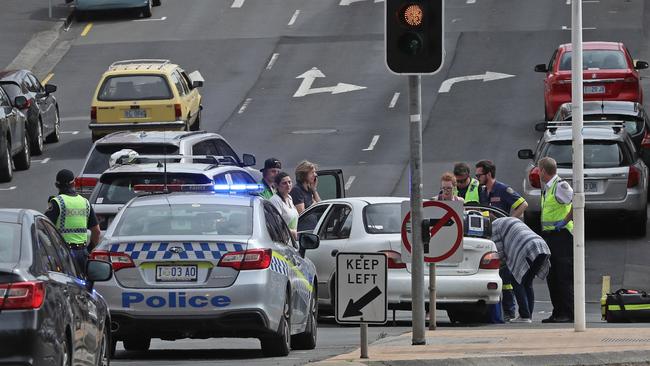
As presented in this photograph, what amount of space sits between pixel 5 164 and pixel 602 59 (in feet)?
38.4

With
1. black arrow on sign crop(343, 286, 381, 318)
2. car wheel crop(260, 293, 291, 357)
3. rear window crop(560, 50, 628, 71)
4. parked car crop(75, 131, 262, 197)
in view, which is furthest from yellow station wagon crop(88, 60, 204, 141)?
black arrow on sign crop(343, 286, 381, 318)

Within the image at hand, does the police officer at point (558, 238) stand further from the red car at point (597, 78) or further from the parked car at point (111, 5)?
the parked car at point (111, 5)

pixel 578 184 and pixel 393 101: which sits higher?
pixel 393 101

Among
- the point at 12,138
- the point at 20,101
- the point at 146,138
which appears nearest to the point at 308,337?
the point at 146,138

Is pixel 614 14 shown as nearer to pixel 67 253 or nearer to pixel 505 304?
pixel 505 304

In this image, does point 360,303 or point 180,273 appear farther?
point 180,273

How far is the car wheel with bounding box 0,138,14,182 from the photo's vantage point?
106 ft

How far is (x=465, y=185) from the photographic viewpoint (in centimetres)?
2152

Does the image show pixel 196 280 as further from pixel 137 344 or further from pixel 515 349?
pixel 515 349

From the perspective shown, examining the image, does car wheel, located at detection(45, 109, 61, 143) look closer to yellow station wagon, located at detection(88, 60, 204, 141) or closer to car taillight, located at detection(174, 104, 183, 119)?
yellow station wagon, located at detection(88, 60, 204, 141)

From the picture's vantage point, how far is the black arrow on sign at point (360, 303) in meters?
13.8

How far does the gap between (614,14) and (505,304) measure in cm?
2781

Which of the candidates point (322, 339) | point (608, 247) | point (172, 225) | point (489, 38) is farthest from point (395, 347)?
point (489, 38)


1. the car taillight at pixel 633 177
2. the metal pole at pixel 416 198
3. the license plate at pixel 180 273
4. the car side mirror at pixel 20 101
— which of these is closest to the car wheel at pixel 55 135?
the car side mirror at pixel 20 101
